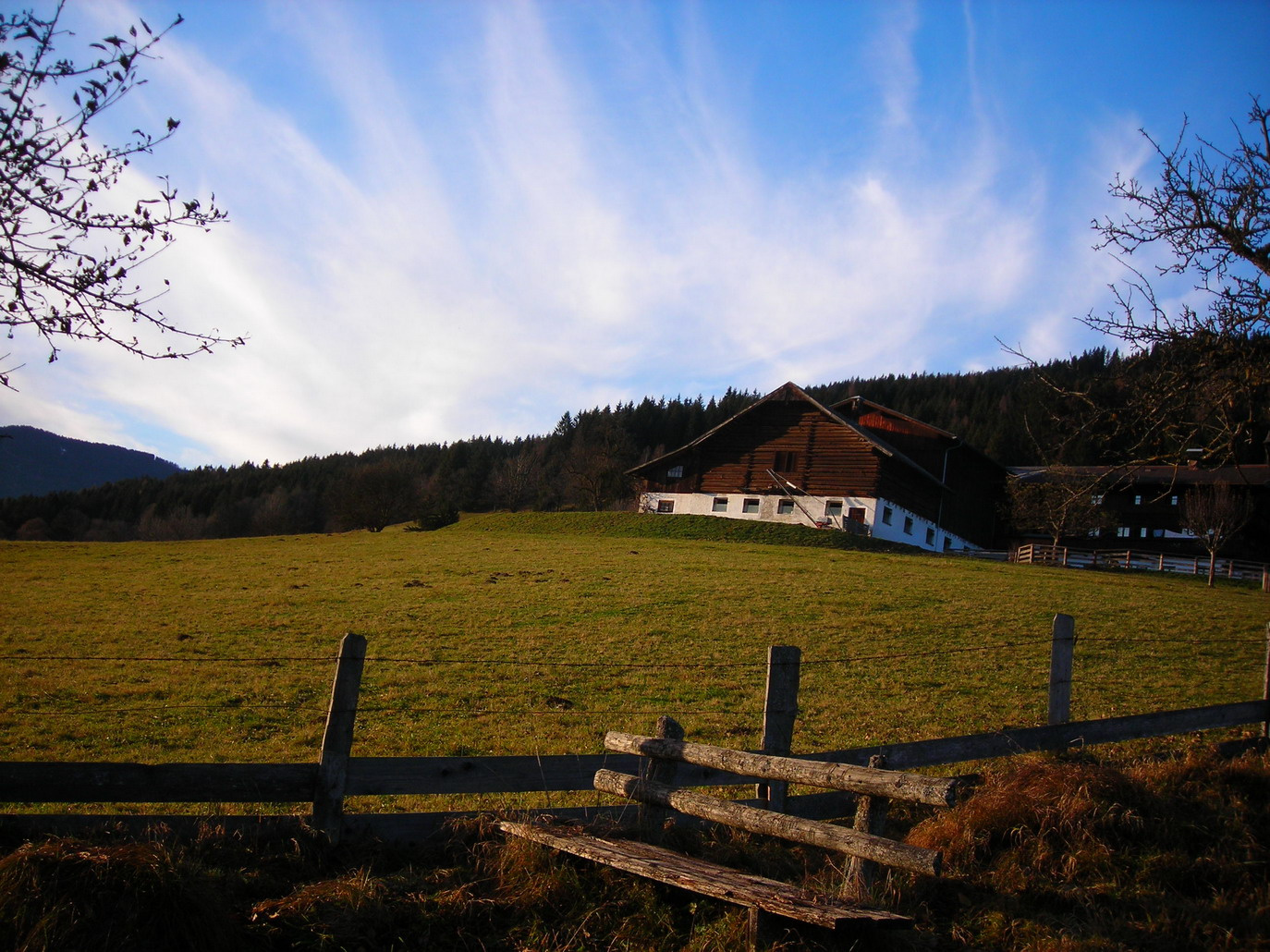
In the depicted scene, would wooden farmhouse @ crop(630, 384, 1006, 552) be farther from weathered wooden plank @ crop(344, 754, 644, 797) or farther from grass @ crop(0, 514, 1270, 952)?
weathered wooden plank @ crop(344, 754, 644, 797)

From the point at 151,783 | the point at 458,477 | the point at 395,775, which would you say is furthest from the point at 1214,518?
the point at 458,477

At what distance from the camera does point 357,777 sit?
5.57 meters

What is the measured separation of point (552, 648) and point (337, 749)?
1140cm

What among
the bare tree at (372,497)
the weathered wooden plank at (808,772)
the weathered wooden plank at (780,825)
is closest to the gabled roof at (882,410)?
the bare tree at (372,497)

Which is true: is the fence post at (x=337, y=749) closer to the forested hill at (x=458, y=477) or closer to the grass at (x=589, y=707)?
the grass at (x=589, y=707)

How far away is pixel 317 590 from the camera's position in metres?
24.3

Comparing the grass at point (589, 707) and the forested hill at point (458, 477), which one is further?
the forested hill at point (458, 477)

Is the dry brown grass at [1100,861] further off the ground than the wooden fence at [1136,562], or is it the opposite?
the wooden fence at [1136,562]

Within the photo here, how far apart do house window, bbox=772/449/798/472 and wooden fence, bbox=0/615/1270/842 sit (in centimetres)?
4647

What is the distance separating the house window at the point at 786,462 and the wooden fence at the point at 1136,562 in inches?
549

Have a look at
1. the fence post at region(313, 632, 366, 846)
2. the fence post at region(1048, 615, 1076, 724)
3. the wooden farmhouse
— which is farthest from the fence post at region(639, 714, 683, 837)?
the wooden farmhouse

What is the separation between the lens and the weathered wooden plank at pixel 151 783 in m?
4.70

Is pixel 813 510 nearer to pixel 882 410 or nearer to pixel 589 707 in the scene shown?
pixel 882 410

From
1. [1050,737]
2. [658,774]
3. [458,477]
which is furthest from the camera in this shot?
[458,477]
